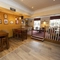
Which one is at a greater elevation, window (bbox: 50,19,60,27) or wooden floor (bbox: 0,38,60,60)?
window (bbox: 50,19,60,27)

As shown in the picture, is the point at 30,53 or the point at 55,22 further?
the point at 55,22

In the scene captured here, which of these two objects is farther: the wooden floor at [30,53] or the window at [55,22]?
the window at [55,22]

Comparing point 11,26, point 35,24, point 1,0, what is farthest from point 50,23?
point 1,0

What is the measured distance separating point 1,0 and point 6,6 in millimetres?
389

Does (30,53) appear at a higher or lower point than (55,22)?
lower

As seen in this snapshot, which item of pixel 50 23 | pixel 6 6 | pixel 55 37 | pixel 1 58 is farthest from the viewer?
pixel 50 23

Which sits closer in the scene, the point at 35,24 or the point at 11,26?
the point at 11,26

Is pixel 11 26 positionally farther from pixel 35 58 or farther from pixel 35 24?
pixel 35 24

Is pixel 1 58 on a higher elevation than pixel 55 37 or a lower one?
lower

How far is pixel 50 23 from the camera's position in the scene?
338 inches

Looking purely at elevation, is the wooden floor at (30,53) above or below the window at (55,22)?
below

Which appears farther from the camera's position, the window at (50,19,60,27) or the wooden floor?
the window at (50,19,60,27)

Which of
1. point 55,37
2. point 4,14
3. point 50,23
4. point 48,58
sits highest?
point 4,14

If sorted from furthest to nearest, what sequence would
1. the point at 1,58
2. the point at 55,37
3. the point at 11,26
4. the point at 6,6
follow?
1. the point at 11,26
2. the point at 55,37
3. the point at 6,6
4. the point at 1,58
